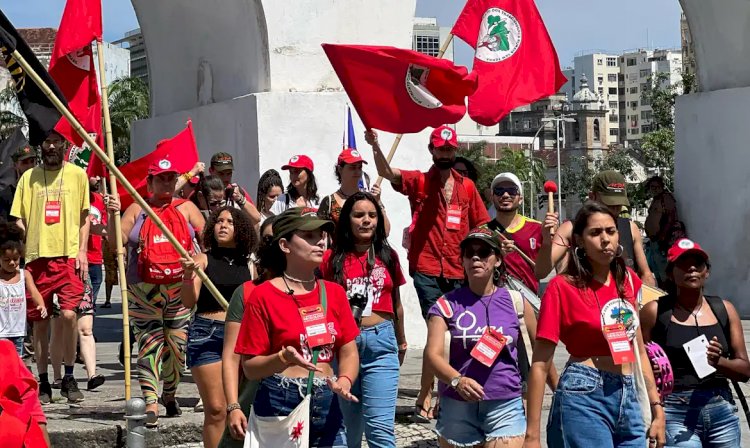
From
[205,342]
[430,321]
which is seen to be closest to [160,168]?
[205,342]

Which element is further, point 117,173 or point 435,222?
point 435,222

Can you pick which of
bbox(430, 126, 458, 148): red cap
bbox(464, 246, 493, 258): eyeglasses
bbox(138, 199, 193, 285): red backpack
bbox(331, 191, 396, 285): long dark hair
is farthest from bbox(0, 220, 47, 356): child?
bbox(464, 246, 493, 258): eyeglasses

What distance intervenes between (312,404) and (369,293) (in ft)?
6.41

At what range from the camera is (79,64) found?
9.55m

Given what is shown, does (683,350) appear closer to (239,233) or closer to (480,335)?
(480,335)

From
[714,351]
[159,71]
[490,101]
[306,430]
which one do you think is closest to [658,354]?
[714,351]

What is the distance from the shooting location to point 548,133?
19238 centimetres

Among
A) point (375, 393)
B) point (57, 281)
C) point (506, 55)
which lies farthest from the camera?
point (506, 55)

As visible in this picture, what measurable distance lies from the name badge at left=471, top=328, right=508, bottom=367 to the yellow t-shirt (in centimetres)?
457

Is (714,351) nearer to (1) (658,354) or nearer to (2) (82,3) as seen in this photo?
(1) (658,354)

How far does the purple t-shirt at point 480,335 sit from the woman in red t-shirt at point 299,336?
0.71 metres

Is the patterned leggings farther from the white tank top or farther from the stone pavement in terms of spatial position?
the white tank top

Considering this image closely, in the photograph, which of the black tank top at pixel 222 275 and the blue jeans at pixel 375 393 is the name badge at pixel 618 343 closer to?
the blue jeans at pixel 375 393

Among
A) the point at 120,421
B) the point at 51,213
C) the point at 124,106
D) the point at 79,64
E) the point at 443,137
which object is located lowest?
the point at 120,421
